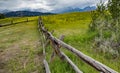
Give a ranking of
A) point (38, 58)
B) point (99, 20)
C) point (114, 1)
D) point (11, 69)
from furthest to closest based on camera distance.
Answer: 1. point (99, 20)
2. point (114, 1)
3. point (38, 58)
4. point (11, 69)

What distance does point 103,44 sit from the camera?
11.0 m

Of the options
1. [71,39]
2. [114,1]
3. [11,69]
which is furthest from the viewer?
[71,39]

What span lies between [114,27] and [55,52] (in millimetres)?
4706

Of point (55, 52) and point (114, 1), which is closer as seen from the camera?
point (55, 52)

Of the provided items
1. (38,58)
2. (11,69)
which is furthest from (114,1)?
(11,69)

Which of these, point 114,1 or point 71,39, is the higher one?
point 114,1

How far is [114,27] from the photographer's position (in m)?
12.1

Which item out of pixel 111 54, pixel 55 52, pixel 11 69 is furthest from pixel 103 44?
pixel 11 69

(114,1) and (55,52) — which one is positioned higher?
(114,1)

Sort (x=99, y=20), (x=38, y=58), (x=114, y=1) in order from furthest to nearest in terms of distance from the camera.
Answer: (x=99, y=20) → (x=114, y=1) → (x=38, y=58)

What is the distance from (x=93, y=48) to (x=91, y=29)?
16.2 ft

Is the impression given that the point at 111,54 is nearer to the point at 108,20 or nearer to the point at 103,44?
the point at 103,44

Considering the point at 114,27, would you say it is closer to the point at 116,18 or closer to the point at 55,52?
the point at 116,18

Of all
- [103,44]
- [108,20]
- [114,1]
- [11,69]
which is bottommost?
[11,69]
